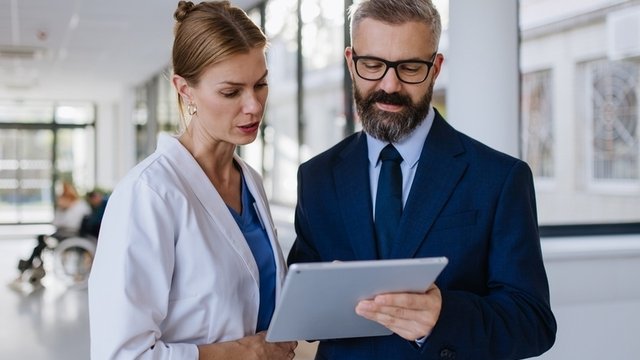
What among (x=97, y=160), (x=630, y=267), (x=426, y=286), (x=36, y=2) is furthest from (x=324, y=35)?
(x=97, y=160)

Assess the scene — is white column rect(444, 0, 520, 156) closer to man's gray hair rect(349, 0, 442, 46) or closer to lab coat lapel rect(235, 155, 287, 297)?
lab coat lapel rect(235, 155, 287, 297)

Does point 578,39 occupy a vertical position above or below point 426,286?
above

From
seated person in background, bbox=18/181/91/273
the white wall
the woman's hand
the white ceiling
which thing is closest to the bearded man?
the woman's hand

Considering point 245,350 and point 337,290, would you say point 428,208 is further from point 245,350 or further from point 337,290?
point 245,350

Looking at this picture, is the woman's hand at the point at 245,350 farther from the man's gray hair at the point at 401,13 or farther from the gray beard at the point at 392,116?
the man's gray hair at the point at 401,13

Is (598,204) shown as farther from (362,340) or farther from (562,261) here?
(362,340)

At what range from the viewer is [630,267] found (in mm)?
4379

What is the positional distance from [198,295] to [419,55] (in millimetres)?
680

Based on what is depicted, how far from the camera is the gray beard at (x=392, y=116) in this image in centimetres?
153

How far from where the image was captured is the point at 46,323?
20.2ft

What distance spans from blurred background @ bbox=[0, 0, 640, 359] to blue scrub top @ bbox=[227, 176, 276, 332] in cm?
51

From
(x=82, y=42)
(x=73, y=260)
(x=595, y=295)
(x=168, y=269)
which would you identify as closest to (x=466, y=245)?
(x=168, y=269)

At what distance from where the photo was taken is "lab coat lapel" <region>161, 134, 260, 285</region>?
156 cm

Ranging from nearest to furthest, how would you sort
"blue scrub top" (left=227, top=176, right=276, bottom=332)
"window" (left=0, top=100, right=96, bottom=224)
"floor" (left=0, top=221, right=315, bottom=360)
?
"blue scrub top" (left=227, top=176, right=276, bottom=332), "floor" (left=0, top=221, right=315, bottom=360), "window" (left=0, top=100, right=96, bottom=224)
